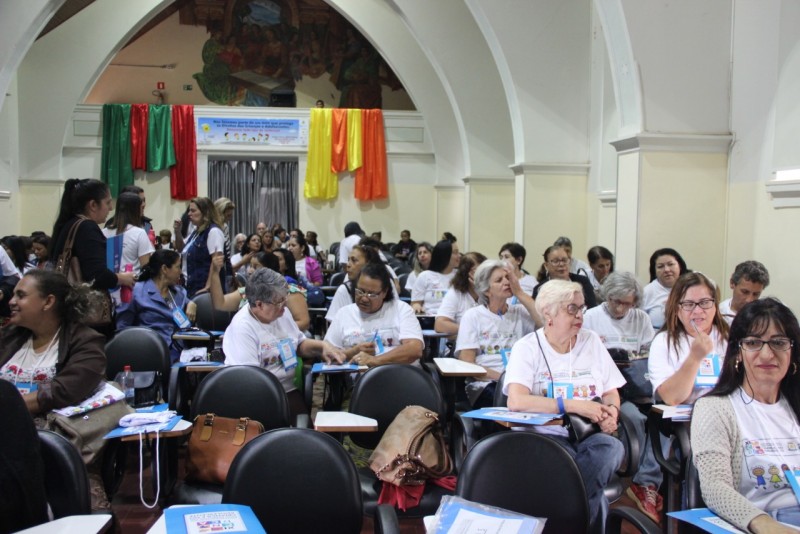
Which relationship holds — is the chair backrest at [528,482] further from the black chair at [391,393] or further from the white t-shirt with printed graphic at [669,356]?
the white t-shirt with printed graphic at [669,356]

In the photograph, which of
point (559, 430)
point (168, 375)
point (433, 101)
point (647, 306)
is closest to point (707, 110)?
point (647, 306)

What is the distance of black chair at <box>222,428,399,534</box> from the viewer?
2596mm

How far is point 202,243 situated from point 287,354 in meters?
2.70

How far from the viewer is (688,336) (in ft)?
12.1

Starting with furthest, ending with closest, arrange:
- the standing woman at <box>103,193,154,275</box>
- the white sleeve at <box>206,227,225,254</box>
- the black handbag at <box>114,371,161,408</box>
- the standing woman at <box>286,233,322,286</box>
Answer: the standing woman at <box>286,233,322,286</box> < the white sleeve at <box>206,227,225,254</box> < the standing woman at <box>103,193,154,275</box> < the black handbag at <box>114,371,161,408</box>

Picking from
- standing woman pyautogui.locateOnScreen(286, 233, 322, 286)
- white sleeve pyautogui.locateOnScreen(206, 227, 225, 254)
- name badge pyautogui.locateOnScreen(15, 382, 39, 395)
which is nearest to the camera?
name badge pyautogui.locateOnScreen(15, 382, 39, 395)

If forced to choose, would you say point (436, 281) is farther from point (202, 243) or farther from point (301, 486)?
point (301, 486)

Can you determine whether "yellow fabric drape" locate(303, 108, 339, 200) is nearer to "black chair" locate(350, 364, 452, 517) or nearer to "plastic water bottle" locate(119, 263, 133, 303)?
"plastic water bottle" locate(119, 263, 133, 303)

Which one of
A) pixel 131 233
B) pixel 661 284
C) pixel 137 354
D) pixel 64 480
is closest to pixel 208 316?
pixel 131 233

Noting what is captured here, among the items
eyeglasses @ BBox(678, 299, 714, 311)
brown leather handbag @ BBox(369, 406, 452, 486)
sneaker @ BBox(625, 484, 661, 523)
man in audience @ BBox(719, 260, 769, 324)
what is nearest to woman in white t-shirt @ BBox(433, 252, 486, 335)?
man in audience @ BBox(719, 260, 769, 324)

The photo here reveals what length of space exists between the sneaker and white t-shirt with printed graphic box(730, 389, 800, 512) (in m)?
1.53

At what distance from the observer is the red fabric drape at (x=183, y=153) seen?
16.6 meters

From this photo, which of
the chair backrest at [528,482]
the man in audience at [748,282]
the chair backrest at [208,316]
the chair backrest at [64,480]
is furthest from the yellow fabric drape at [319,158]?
the chair backrest at [528,482]

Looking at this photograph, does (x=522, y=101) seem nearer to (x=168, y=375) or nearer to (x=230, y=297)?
(x=230, y=297)
